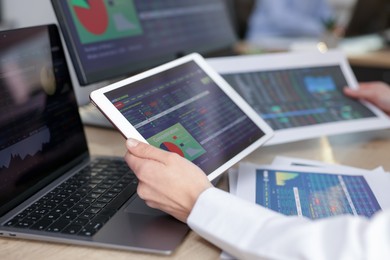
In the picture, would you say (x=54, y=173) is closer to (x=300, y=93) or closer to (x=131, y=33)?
(x=131, y=33)

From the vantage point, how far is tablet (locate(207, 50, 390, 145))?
3.54ft

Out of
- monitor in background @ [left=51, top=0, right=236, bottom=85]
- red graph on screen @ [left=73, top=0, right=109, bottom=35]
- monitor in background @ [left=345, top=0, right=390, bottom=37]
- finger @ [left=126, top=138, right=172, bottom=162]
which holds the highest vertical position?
red graph on screen @ [left=73, top=0, right=109, bottom=35]

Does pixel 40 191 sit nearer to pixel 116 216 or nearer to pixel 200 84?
pixel 116 216

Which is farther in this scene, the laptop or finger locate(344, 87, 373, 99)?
finger locate(344, 87, 373, 99)

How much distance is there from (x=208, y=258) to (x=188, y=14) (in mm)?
943

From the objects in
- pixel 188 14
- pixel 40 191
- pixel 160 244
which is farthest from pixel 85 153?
pixel 188 14

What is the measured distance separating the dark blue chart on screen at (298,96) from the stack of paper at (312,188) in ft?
0.60

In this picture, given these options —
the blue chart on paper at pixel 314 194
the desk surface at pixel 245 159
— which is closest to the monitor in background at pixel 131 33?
the desk surface at pixel 245 159

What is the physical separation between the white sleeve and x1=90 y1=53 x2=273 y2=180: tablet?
108 millimetres

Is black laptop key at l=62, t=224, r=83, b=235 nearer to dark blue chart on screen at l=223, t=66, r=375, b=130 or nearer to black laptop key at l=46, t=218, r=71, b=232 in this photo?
black laptop key at l=46, t=218, r=71, b=232

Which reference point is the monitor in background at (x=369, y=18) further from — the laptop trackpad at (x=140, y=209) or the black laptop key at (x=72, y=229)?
the black laptop key at (x=72, y=229)

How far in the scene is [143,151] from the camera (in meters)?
0.68

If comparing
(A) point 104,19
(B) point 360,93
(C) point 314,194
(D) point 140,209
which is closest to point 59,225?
(D) point 140,209

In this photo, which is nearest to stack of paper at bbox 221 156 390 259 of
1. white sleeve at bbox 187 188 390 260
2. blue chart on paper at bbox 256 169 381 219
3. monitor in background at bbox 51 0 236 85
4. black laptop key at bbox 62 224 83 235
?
blue chart on paper at bbox 256 169 381 219
